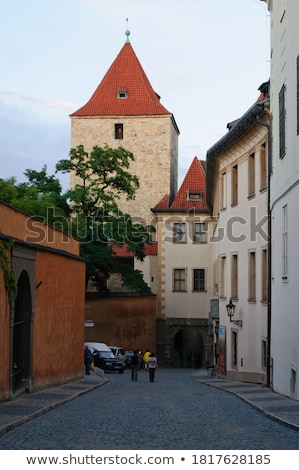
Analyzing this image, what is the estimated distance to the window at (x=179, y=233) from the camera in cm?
6012

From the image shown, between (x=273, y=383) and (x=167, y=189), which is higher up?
(x=167, y=189)

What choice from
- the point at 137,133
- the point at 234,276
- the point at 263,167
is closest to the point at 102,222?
the point at 234,276

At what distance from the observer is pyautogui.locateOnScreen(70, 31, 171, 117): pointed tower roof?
75438 mm

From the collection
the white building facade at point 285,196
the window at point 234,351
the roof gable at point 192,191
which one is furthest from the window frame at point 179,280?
the white building facade at point 285,196

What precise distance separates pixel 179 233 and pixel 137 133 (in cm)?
1672

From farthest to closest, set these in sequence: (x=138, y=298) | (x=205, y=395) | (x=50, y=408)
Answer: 1. (x=138, y=298)
2. (x=205, y=395)
3. (x=50, y=408)

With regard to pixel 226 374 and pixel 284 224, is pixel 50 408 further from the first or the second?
pixel 226 374

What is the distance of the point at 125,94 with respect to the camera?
7725 centimetres

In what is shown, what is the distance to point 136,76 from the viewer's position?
7919 centimetres

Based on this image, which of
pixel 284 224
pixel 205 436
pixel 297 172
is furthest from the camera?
pixel 284 224

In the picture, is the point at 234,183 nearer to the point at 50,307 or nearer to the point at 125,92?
the point at 50,307
